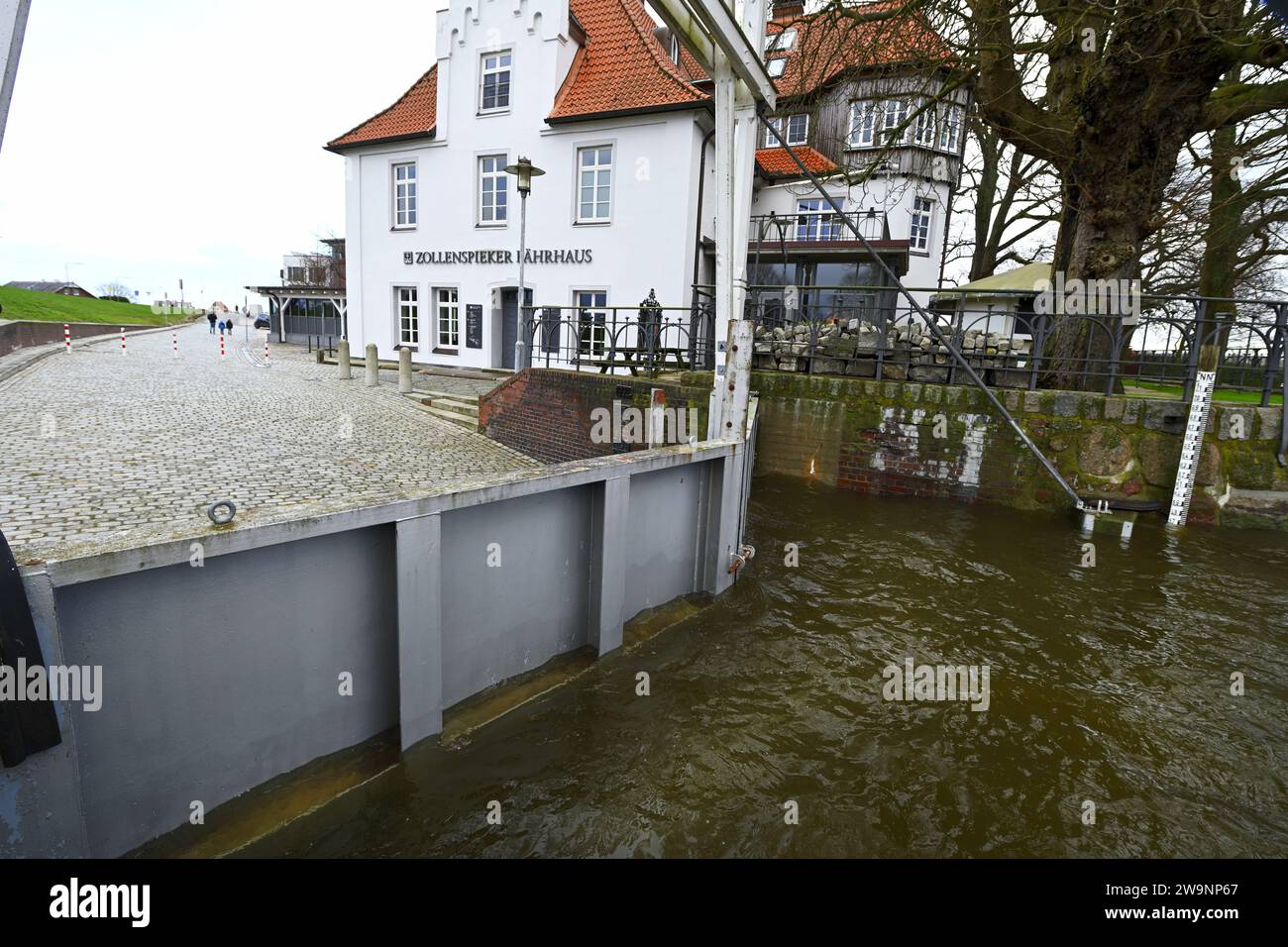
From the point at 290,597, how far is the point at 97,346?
31670 millimetres

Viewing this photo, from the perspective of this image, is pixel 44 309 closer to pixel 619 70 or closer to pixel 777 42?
pixel 619 70

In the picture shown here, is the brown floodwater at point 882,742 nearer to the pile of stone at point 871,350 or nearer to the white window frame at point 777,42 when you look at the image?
the pile of stone at point 871,350

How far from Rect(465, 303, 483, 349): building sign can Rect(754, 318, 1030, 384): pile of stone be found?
465 inches

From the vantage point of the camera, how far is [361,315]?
22.6 meters

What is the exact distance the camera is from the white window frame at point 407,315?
71.8 feet

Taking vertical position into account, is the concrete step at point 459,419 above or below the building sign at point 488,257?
below

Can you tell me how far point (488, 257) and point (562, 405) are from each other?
441 inches

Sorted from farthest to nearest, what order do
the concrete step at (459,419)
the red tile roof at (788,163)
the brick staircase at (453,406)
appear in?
the red tile roof at (788,163) → the brick staircase at (453,406) → the concrete step at (459,419)

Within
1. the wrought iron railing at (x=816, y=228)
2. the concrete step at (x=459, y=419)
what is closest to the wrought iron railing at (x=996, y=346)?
the concrete step at (x=459, y=419)

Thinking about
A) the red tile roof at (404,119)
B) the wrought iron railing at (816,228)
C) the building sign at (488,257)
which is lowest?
the building sign at (488,257)

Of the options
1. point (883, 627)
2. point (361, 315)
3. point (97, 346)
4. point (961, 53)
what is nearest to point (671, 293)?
point (961, 53)

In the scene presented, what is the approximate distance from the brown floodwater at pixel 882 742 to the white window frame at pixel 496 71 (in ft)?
61.1

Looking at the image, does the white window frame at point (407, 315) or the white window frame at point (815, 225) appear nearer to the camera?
the white window frame at point (815, 225)
